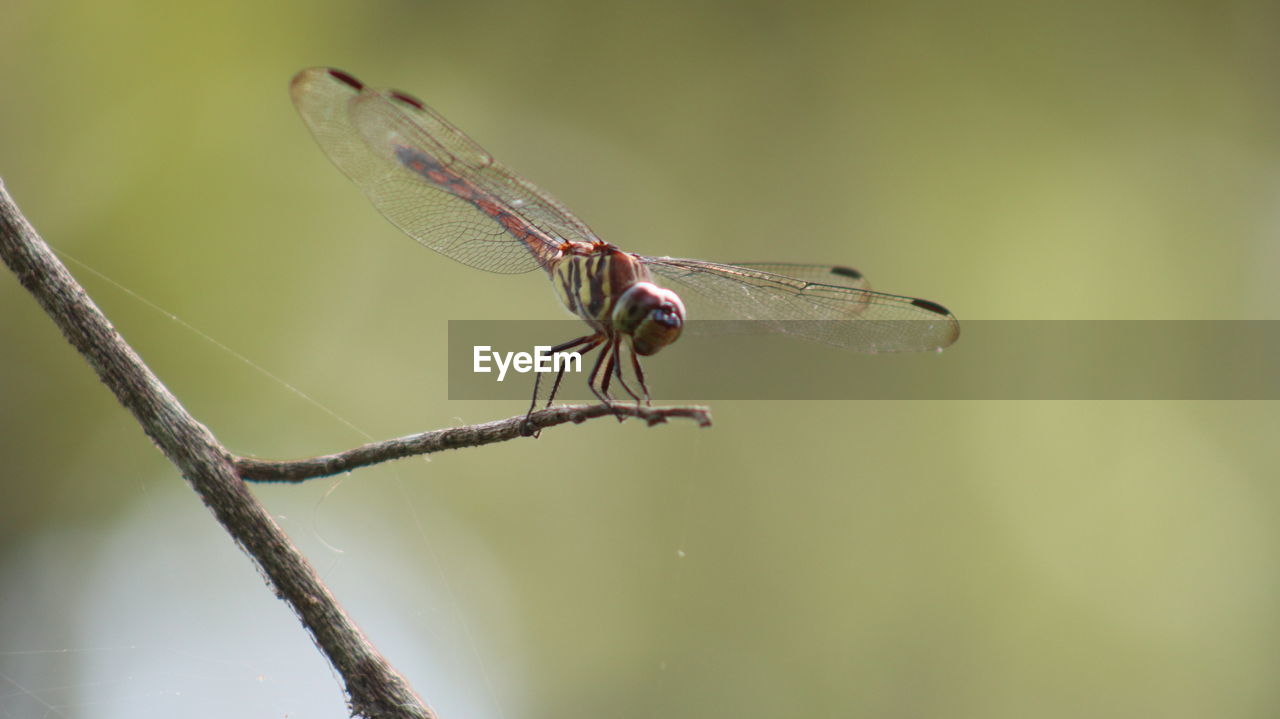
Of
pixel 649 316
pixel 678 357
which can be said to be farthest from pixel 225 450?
pixel 678 357

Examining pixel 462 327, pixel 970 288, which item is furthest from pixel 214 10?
pixel 970 288

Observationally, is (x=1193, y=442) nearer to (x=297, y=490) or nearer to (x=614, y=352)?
(x=614, y=352)

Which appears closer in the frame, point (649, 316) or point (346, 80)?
point (649, 316)

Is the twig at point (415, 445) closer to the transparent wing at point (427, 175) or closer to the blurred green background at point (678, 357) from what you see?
the transparent wing at point (427, 175)

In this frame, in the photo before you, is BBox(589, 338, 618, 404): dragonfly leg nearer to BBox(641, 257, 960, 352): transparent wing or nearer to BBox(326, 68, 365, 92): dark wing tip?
BBox(641, 257, 960, 352): transparent wing

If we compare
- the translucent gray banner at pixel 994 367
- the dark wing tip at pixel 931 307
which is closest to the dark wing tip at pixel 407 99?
the dark wing tip at pixel 931 307

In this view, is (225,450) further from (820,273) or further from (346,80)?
(820,273)

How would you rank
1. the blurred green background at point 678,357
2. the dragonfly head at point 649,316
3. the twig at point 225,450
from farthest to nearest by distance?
the blurred green background at point 678,357 → the dragonfly head at point 649,316 → the twig at point 225,450
